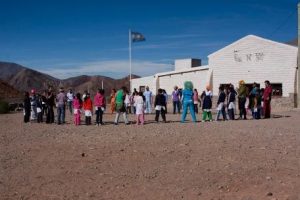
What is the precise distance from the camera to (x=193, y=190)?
26.8 feet

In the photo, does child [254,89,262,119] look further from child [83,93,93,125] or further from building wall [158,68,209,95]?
building wall [158,68,209,95]

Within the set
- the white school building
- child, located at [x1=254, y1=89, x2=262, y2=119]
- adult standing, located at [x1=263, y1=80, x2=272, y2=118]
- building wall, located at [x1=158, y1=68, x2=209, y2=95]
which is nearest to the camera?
adult standing, located at [x1=263, y1=80, x2=272, y2=118]

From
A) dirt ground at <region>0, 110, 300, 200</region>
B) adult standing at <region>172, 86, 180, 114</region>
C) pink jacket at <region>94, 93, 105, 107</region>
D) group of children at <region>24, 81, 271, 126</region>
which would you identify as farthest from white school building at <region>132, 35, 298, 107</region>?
dirt ground at <region>0, 110, 300, 200</region>

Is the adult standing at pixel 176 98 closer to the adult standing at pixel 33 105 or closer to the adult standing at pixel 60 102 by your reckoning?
the adult standing at pixel 33 105

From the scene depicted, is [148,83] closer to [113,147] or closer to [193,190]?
[113,147]

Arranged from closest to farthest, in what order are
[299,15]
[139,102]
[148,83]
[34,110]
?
[139,102] → [34,110] → [299,15] → [148,83]

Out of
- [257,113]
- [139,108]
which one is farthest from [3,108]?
[257,113]

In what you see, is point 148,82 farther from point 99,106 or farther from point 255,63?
point 99,106

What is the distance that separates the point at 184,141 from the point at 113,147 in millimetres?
1871

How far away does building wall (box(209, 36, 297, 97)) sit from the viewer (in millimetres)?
32406

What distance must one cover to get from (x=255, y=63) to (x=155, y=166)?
1033 inches

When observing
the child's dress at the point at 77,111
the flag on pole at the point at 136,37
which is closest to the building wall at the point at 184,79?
the flag on pole at the point at 136,37

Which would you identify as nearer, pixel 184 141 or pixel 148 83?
pixel 184 141

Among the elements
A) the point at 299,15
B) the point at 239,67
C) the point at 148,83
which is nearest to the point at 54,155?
the point at 299,15
